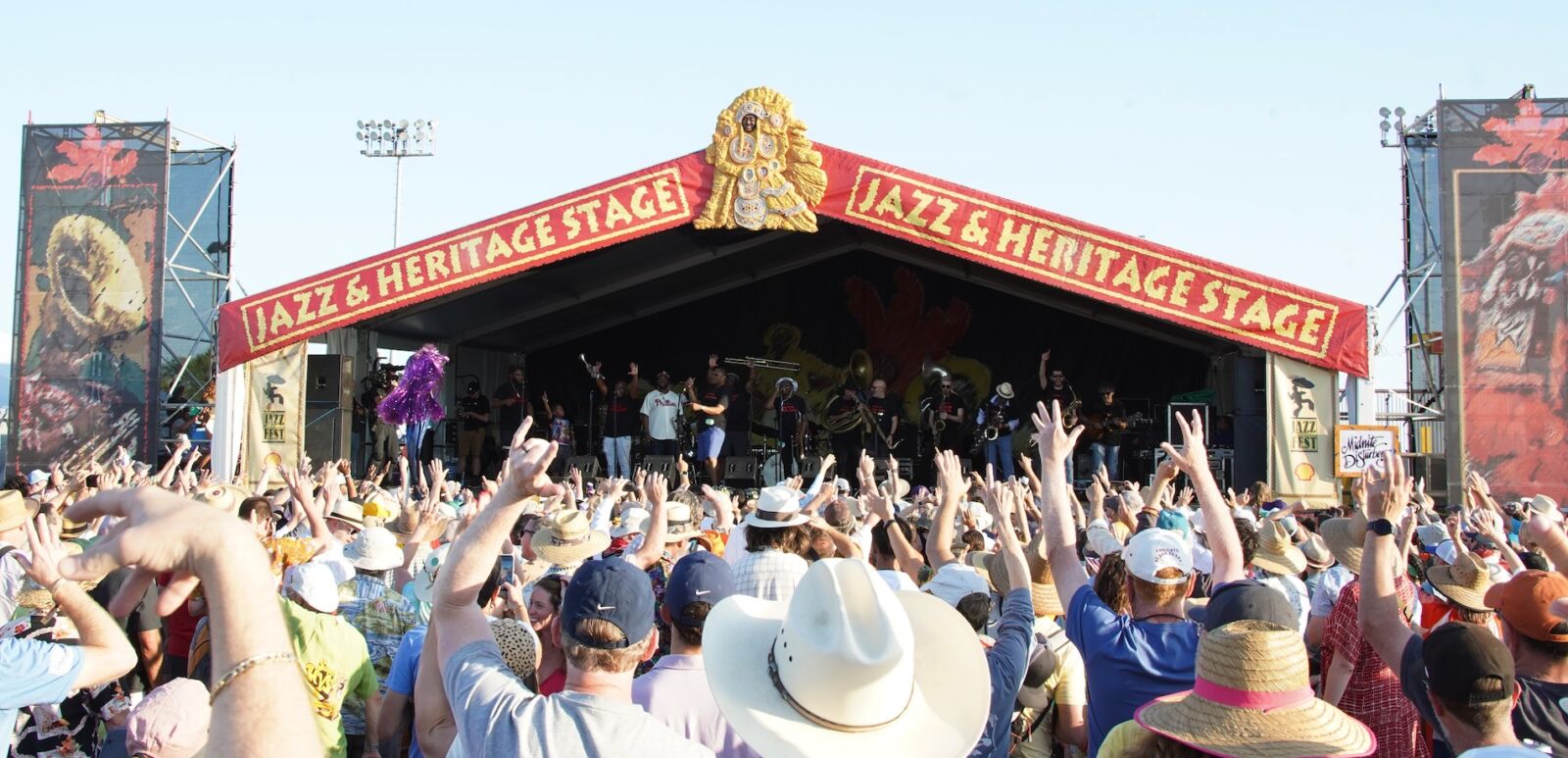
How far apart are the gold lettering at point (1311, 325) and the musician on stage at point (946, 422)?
5.69 meters

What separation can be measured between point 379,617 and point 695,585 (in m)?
1.92

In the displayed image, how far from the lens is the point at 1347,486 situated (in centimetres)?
1380

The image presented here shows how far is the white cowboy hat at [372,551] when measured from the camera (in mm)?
4930

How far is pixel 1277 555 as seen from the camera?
508 centimetres

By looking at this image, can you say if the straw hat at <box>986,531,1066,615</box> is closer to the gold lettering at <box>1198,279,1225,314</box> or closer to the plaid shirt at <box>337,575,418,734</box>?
the plaid shirt at <box>337,575,418,734</box>

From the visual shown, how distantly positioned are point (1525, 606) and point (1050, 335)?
16986mm

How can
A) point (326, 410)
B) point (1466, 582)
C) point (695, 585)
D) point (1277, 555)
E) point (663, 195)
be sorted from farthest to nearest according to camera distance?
point (326, 410)
point (663, 195)
point (1277, 555)
point (1466, 582)
point (695, 585)

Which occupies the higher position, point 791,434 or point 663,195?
point 663,195

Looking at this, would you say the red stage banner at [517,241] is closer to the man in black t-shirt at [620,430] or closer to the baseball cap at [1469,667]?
the man in black t-shirt at [620,430]

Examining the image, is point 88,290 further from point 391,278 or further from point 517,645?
point 517,645

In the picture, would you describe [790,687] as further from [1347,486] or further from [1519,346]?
[1519,346]

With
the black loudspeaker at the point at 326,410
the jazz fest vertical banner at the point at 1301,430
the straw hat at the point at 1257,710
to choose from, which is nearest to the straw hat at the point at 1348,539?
the straw hat at the point at 1257,710

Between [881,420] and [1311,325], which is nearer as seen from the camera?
[1311,325]

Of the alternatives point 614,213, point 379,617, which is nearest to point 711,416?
point 614,213
